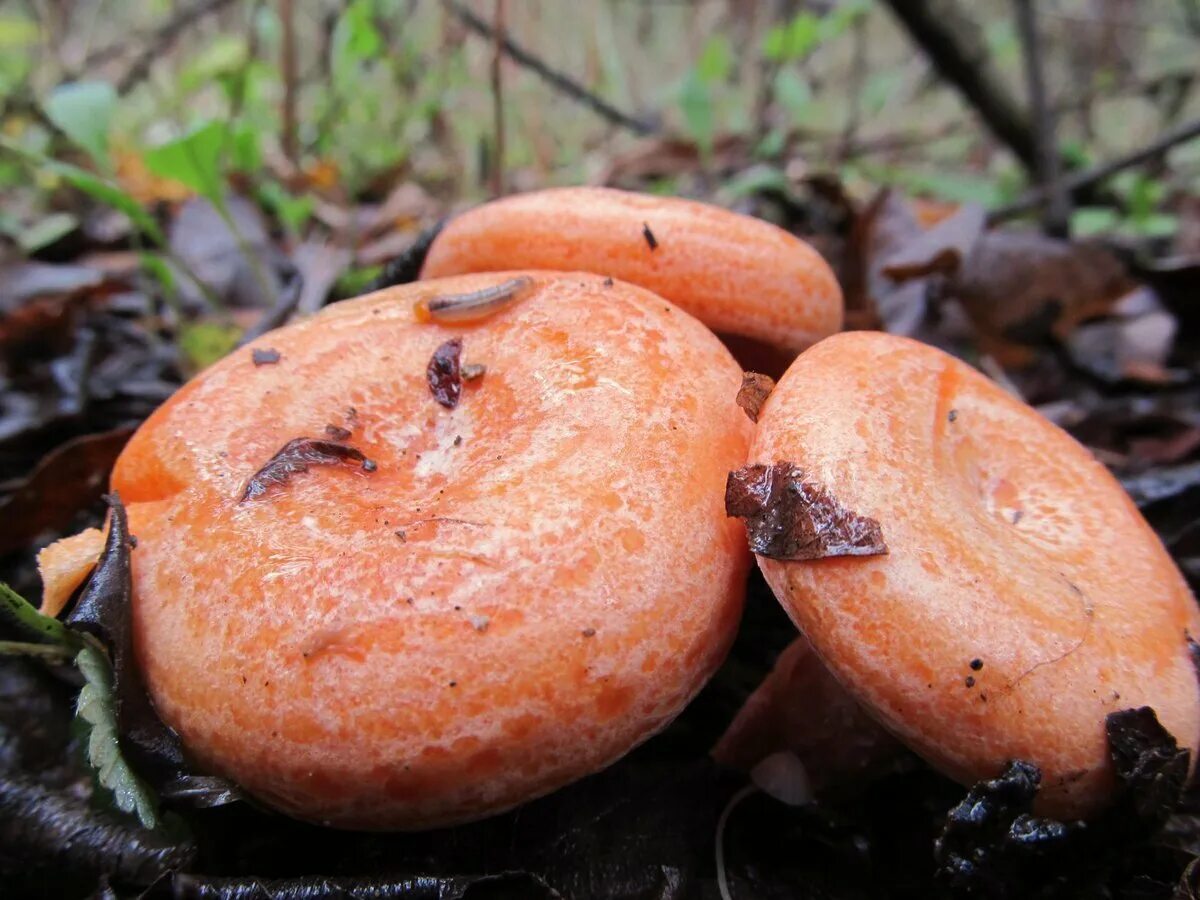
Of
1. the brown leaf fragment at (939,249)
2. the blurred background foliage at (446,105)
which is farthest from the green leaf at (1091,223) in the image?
the brown leaf fragment at (939,249)

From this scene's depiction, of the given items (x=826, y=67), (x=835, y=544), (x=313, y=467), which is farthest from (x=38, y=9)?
(x=826, y=67)

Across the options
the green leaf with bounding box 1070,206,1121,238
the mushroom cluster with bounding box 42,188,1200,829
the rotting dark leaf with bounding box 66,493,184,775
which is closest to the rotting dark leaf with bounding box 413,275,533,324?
the mushroom cluster with bounding box 42,188,1200,829

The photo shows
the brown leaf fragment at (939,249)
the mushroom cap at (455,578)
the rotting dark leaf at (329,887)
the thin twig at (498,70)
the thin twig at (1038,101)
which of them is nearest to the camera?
the mushroom cap at (455,578)

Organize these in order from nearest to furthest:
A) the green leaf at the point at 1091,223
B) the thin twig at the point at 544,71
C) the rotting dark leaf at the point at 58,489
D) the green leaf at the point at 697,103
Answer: the rotting dark leaf at the point at 58,489, the green leaf at the point at 697,103, the green leaf at the point at 1091,223, the thin twig at the point at 544,71

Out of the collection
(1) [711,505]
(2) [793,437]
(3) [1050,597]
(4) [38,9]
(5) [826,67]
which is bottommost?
(5) [826,67]

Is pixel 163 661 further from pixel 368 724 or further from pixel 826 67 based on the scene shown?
pixel 826 67

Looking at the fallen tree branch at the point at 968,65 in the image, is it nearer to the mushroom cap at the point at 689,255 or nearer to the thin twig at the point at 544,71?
the thin twig at the point at 544,71

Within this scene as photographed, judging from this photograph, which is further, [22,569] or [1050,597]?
[22,569]
